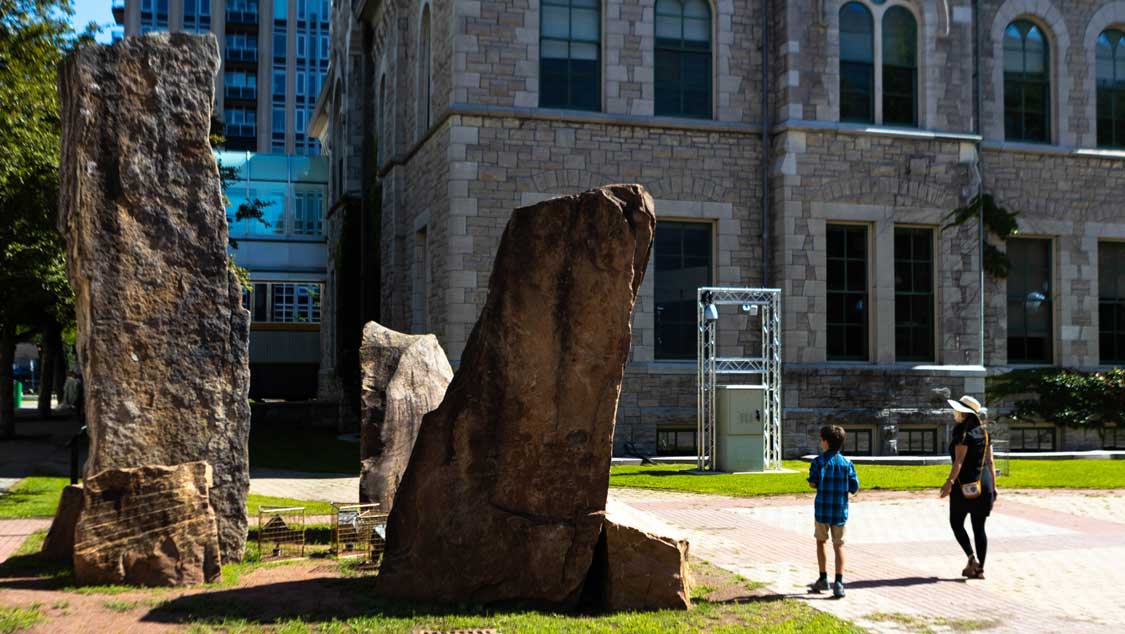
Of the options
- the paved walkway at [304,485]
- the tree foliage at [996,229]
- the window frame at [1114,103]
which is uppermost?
the window frame at [1114,103]

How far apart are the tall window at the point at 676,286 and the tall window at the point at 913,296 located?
3919mm

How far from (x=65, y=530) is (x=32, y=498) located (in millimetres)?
5213

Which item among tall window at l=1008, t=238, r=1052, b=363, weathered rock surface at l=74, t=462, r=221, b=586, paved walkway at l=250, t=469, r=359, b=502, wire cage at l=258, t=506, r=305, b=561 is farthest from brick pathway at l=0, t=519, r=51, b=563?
tall window at l=1008, t=238, r=1052, b=363

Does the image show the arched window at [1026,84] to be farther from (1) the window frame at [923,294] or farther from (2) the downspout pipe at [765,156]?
(2) the downspout pipe at [765,156]

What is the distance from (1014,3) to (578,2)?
9434mm

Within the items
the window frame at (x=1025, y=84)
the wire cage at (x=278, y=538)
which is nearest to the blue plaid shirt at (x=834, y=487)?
the wire cage at (x=278, y=538)

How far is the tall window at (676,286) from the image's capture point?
2036 cm

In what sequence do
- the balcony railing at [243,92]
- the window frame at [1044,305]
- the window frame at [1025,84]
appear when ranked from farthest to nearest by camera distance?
the balcony railing at [243,92] < the window frame at [1025,84] < the window frame at [1044,305]

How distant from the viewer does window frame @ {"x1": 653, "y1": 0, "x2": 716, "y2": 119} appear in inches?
810

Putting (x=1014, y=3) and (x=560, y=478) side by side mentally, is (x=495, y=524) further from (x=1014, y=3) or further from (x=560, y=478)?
(x=1014, y=3)

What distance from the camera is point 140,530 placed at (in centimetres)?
755

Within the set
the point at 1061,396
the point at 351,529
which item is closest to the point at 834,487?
the point at 351,529

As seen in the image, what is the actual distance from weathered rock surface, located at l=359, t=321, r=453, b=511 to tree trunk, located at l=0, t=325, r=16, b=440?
1601 cm

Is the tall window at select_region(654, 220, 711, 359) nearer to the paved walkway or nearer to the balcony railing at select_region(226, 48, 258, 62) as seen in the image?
the paved walkway
